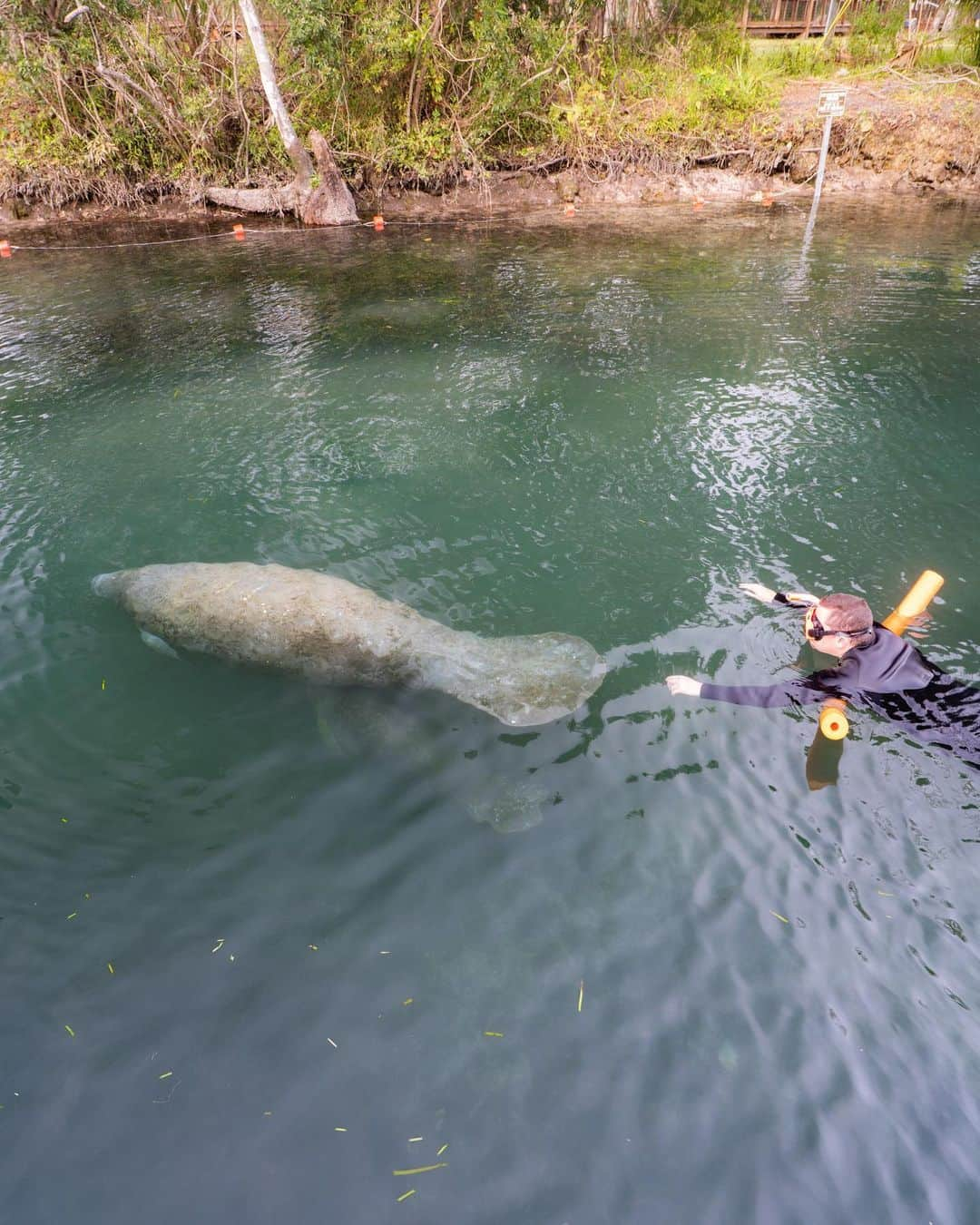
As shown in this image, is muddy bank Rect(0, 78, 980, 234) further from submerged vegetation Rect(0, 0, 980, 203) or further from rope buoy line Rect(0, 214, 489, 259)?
rope buoy line Rect(0, 214, 489, 259)

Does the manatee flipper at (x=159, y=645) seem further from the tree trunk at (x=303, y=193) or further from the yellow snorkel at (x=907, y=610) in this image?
the tree trunk at (x=303, y=193)

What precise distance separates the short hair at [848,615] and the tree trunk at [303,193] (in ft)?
64.4

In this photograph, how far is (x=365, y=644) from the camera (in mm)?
4547

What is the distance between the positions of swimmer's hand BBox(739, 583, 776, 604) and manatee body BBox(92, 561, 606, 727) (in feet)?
4.77

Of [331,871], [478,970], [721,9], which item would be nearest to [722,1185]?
[478,970]

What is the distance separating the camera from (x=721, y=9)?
75.9 ft

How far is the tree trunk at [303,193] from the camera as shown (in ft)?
61.0

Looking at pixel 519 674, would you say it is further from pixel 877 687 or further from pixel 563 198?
pixel 563 198

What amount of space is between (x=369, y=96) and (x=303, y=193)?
413 cm

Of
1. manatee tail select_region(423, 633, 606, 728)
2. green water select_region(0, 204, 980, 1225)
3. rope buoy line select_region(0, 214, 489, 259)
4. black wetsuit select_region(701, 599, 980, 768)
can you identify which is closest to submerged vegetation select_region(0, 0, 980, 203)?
rope buoy line select_region(0, 214, 489, 259)

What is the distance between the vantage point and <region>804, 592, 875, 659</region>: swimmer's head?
3996 mm

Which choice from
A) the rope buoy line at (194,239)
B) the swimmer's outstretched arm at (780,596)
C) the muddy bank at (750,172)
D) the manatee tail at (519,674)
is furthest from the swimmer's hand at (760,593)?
the muddy bank at (750,172)

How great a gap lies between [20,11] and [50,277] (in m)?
8.29

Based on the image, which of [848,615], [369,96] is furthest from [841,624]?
[369,96]
